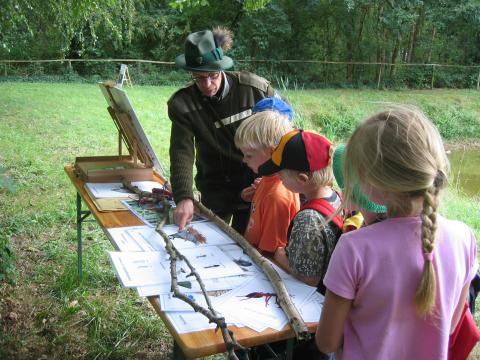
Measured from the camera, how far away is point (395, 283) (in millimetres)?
1140

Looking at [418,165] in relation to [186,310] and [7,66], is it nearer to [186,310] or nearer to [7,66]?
[186,310]

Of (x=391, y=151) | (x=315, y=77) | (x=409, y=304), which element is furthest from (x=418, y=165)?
(x=315, y=77)

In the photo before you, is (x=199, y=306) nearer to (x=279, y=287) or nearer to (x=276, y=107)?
(x=279, y=287)

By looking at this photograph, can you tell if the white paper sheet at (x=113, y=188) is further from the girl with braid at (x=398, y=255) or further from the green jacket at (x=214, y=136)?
the girl with braid at (x=398, y=255)

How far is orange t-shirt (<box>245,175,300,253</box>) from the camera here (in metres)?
1.88

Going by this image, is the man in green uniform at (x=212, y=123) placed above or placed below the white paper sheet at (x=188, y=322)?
above

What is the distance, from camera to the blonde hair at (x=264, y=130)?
1968mm

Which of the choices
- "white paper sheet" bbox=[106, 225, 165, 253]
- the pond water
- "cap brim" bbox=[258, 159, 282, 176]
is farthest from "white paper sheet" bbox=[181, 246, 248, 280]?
the pond water

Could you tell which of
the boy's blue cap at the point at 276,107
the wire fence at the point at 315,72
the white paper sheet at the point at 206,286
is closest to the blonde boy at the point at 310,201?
the white paper sheet at the point at 206,286

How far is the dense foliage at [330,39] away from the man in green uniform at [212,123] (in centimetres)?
1768

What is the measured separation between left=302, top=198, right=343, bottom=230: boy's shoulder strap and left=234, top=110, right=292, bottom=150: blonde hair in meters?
0.43

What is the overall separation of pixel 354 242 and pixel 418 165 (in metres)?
0.22

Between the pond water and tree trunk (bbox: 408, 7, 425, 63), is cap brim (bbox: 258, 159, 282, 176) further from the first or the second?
tree trunk (bbox: 408, 7, 425, 63)

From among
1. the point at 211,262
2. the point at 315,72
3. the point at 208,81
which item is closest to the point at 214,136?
the point at 208,81
